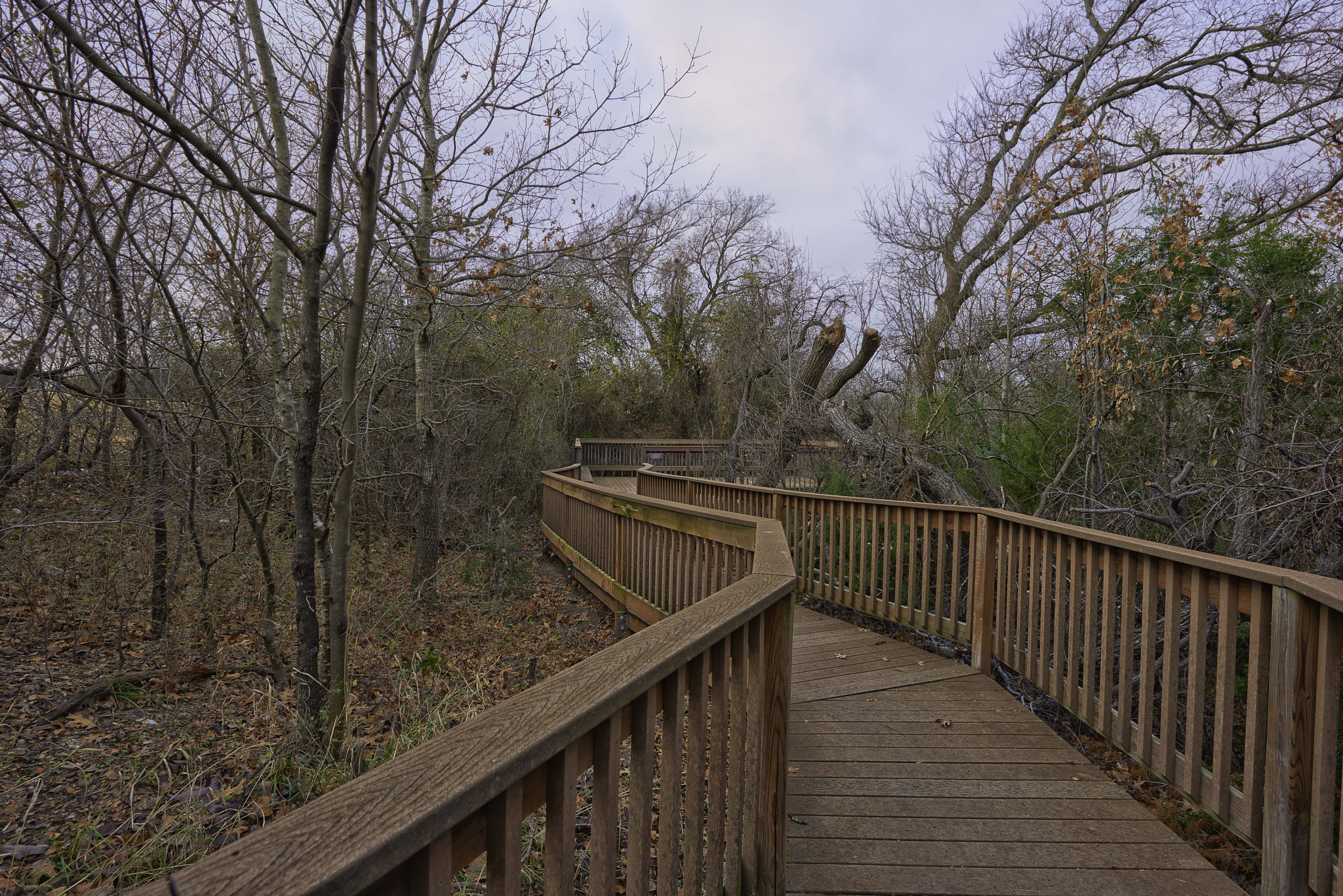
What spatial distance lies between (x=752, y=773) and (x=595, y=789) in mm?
905

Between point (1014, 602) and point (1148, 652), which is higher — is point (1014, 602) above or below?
below

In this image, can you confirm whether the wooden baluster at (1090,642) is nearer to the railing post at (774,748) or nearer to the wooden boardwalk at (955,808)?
the wooden boardwalk at (955,808)

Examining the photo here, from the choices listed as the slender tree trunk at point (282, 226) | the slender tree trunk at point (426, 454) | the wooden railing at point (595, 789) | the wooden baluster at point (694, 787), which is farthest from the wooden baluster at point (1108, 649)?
the slender tree trunk at point (426, 454)

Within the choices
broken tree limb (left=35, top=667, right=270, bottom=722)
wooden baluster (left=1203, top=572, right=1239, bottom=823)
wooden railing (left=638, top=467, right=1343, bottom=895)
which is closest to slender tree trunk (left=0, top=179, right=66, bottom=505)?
broken tree limb (left=35, top=667, right=270, bottom=722)

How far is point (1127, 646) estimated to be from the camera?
3.04 meters

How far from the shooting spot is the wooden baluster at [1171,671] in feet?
9.11

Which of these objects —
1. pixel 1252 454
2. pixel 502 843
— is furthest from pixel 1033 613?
pixel 502 843

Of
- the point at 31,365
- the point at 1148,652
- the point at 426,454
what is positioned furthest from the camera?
the point at 426,454

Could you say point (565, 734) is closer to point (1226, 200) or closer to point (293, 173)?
point (293, 173)

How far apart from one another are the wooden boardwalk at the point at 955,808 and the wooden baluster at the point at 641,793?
139 centimetres

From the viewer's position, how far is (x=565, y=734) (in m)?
1.12

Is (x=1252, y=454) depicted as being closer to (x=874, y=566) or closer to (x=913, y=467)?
A: (x=874, y=566)

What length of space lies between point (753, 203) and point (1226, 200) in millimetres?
20865

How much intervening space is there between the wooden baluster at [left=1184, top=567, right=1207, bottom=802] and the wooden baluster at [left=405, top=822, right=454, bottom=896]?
2870 millimetres
